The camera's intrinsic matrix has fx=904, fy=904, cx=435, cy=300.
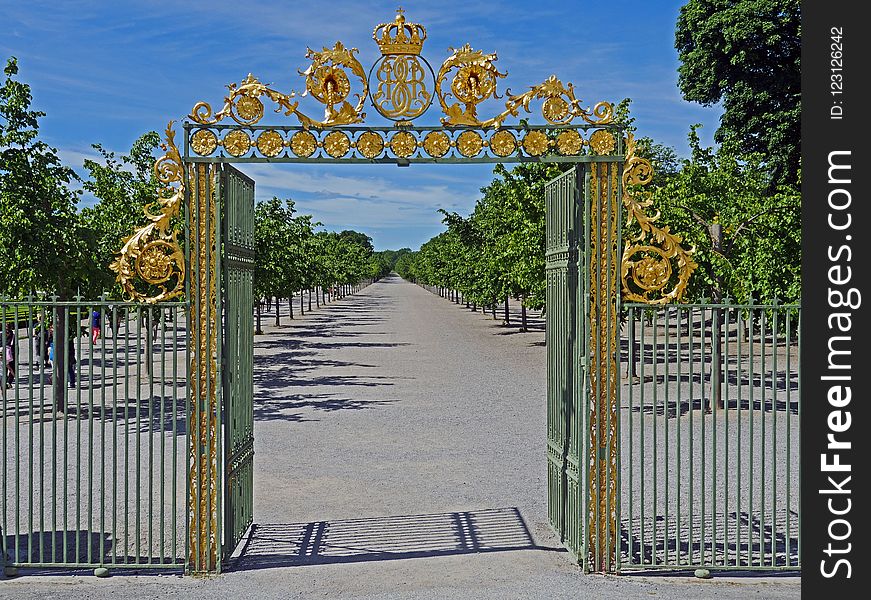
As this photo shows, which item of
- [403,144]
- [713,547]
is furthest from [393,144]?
[713,547]

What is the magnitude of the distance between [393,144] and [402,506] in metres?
4.07

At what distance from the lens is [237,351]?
8008 millimetres

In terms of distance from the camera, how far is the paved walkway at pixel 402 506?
7.15 metres

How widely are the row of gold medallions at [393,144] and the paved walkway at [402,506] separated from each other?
3.45m

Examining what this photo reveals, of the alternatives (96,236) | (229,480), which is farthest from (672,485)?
(96,236)

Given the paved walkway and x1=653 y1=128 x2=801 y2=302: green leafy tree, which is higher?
x1=653 y1=128 x2=801 y2=302: green leafy tree

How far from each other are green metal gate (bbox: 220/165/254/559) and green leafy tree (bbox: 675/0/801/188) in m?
18.8

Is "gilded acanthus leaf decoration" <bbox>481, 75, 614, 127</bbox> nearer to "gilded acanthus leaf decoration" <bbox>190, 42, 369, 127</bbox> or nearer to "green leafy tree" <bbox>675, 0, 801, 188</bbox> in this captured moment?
"gilded acanthus leaf decoration" <bbox>190, 42, 369, 127</bbox>

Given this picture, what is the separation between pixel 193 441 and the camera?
762 centimetres

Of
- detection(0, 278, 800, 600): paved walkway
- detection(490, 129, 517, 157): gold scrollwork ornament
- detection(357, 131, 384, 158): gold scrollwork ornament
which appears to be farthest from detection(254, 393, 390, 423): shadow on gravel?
detection(490, 129, 517, 157): gold scrollwork ornament

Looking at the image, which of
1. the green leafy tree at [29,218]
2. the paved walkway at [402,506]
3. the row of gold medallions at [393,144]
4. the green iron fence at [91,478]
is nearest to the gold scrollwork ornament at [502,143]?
the row of gold medallions at [393,144]

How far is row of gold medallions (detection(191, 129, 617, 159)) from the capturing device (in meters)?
7.39

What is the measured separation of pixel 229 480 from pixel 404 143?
322 cm

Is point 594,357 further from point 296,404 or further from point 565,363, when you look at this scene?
point 296,404
